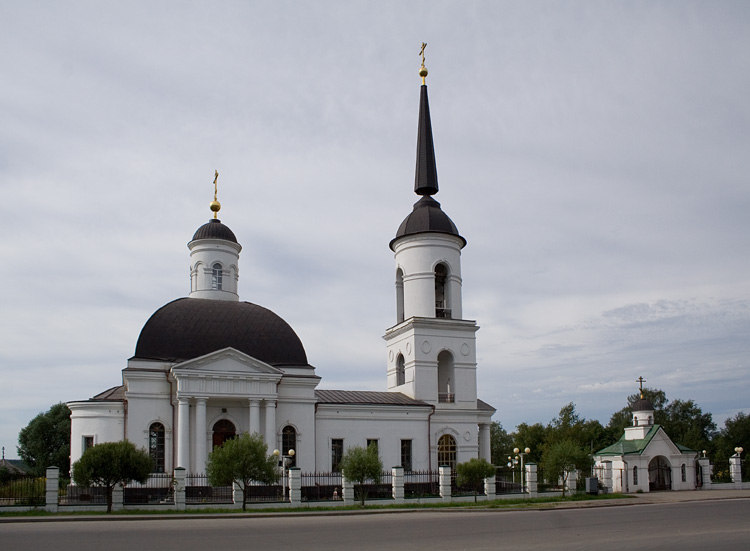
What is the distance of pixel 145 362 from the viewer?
3297cm

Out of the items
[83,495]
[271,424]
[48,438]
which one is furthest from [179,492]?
[48,438]

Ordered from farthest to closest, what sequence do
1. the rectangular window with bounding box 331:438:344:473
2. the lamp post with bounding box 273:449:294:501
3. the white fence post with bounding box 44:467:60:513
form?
the rectangular window with bounding box 331:438:344:473
the lamp post with bounding box 273:449:294:501
the white fence post with bounding box 44:467:60:513

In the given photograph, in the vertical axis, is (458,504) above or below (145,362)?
below

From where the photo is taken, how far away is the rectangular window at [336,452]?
118ft

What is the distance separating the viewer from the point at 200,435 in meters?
32.3

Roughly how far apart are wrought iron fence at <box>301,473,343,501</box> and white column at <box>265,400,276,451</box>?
1.96 m

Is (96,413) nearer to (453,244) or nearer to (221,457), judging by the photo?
(221,457)

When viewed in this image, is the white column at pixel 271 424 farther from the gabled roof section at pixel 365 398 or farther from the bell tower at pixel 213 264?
the bell tower at pixel 213 264

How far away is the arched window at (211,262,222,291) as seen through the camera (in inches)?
1538

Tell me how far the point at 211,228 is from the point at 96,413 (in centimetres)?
1103

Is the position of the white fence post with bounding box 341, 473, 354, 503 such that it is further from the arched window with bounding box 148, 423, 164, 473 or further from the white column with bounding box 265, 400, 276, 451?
the arched window with bounding box 148, 423, 164, 473

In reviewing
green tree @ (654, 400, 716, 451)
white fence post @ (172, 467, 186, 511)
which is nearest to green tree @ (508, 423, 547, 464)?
green tree @ (654, 400, 716, 451)

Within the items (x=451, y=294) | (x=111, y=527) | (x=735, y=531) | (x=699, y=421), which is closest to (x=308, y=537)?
(x=111, y=527)

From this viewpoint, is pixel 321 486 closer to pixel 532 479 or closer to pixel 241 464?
pixel 241 464
